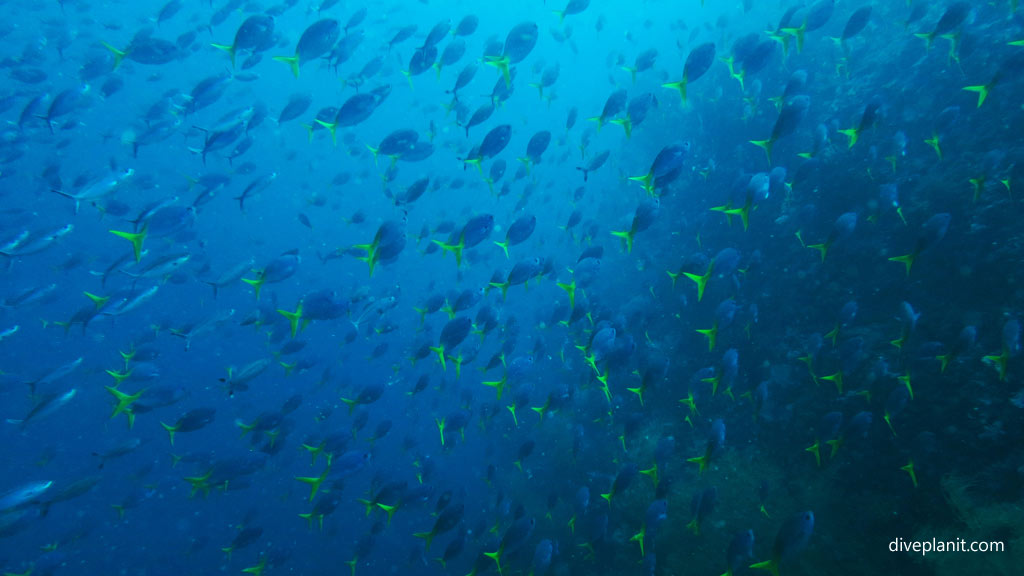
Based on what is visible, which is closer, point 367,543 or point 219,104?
point 367,543

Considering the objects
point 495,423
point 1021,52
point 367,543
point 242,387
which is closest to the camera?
point 1021,52

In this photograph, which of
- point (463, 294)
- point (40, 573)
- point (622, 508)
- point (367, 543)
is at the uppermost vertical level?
point (463, 294)

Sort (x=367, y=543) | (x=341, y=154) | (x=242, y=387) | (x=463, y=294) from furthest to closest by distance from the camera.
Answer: (x=341, y=154), (x=367, y=543), (x=242, y=387), (x=463, y=294)

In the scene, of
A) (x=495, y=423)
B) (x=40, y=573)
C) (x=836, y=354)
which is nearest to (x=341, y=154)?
(x=495, y=423)

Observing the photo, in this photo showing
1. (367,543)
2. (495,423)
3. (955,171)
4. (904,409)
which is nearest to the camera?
(904,409)

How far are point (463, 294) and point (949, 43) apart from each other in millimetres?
11274

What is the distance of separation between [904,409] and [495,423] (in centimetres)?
1197

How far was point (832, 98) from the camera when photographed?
10711mm

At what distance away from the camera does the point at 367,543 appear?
8.70m

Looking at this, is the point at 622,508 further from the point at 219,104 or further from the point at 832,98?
the point at 219,104

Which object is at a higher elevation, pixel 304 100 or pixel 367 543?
pixel 304 100

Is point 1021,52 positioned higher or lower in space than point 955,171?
higher

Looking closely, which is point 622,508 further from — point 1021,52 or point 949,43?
point 949,43

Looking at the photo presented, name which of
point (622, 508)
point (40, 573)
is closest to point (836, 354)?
point (622, 508)
